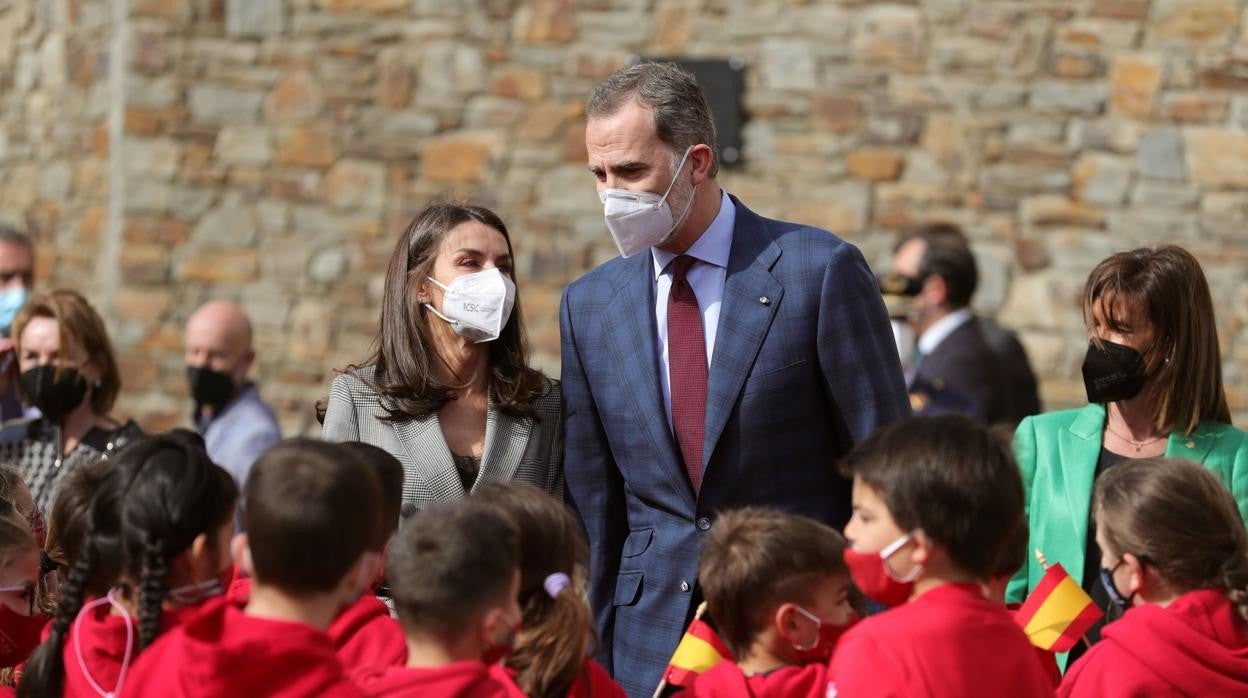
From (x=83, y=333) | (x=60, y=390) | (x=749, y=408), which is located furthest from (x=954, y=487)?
(x=83, y=333)

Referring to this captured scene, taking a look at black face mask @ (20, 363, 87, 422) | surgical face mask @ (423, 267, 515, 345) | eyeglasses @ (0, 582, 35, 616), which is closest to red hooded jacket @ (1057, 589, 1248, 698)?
surgical face mask @ (423, 267, 515, 345)

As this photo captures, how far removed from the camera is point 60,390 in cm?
497

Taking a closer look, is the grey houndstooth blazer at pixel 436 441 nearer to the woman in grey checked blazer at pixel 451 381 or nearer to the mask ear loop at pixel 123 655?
the woman in grey checked blazer at pixel 451 381

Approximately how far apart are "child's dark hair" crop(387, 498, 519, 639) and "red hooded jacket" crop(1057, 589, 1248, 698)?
1122 mm

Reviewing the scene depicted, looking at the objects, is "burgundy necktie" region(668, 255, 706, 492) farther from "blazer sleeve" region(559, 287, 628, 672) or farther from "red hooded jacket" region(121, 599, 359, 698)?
"red hooded jacket" region(121, 599, 359, 698)

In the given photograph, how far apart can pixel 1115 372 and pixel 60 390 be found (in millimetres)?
3146

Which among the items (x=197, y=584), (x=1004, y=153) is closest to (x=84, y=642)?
(x=197, y=584)

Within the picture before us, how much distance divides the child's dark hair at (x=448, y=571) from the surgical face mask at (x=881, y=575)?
56 cm

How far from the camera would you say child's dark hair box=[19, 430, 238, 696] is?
2719 millimetres

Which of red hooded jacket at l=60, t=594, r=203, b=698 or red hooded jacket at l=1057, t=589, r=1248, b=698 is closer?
red hooded jacket at l=60, t=594, r=203, b=698

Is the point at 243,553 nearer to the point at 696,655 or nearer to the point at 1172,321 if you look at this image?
the point at 696,655

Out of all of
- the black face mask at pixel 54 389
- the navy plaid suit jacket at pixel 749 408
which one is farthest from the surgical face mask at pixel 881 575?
the black face mask at pixel 54 389

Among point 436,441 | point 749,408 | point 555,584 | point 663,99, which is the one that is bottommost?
point 436,441

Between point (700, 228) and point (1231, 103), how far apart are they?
558 centimetres
